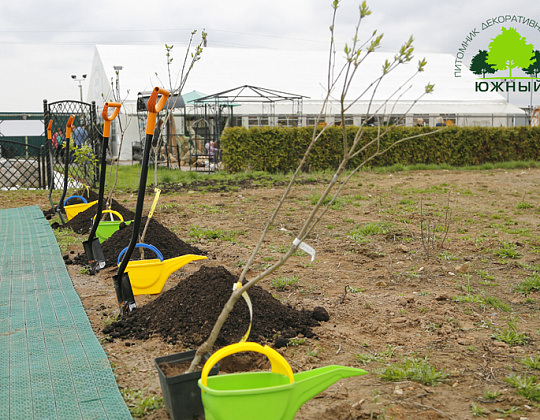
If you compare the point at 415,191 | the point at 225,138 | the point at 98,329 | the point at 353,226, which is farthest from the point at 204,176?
the point at 98,329

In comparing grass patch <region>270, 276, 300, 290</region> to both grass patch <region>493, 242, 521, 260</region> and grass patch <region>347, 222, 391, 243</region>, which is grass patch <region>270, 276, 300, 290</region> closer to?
grass patch <region>347, 222, 391, 243</region>

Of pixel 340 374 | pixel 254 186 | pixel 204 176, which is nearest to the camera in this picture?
pixel 340 374

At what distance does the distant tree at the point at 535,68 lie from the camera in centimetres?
2348

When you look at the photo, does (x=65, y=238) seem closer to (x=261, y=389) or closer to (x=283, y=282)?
(x=283, y=282)

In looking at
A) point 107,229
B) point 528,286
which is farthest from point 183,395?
point 107,229

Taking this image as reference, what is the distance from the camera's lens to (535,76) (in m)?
23.7

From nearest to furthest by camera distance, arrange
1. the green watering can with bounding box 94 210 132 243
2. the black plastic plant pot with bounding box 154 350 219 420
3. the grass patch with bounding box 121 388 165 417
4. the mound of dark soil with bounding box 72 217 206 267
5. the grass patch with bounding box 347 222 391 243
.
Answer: the black plastic plant pot with bounding box 154 350 219 420 → the grass patch with bounding box 121 388 165 417 → the mound of dark soil with bounding box 72 217 206 267 → the green watering can with bounding box 94 210 132 243 → the grass patch with bounding box 347 222 391 243

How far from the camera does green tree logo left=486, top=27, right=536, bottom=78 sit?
2261 cm

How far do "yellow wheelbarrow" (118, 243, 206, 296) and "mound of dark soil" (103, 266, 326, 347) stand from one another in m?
0.48

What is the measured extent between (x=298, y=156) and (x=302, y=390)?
12.2 metres

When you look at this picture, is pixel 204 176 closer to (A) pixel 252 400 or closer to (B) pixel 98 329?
(B) pixel 98 329

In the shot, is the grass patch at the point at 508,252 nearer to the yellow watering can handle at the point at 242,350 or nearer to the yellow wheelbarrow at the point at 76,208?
the yellow watering can handle at the point at 242,350

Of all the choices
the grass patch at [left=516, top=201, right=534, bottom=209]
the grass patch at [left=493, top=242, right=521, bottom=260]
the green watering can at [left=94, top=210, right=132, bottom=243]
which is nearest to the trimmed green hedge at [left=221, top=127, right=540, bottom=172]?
the grass patch at [left=516, top=201, right=534, bottom=209]

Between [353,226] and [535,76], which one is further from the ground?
[535,76]
